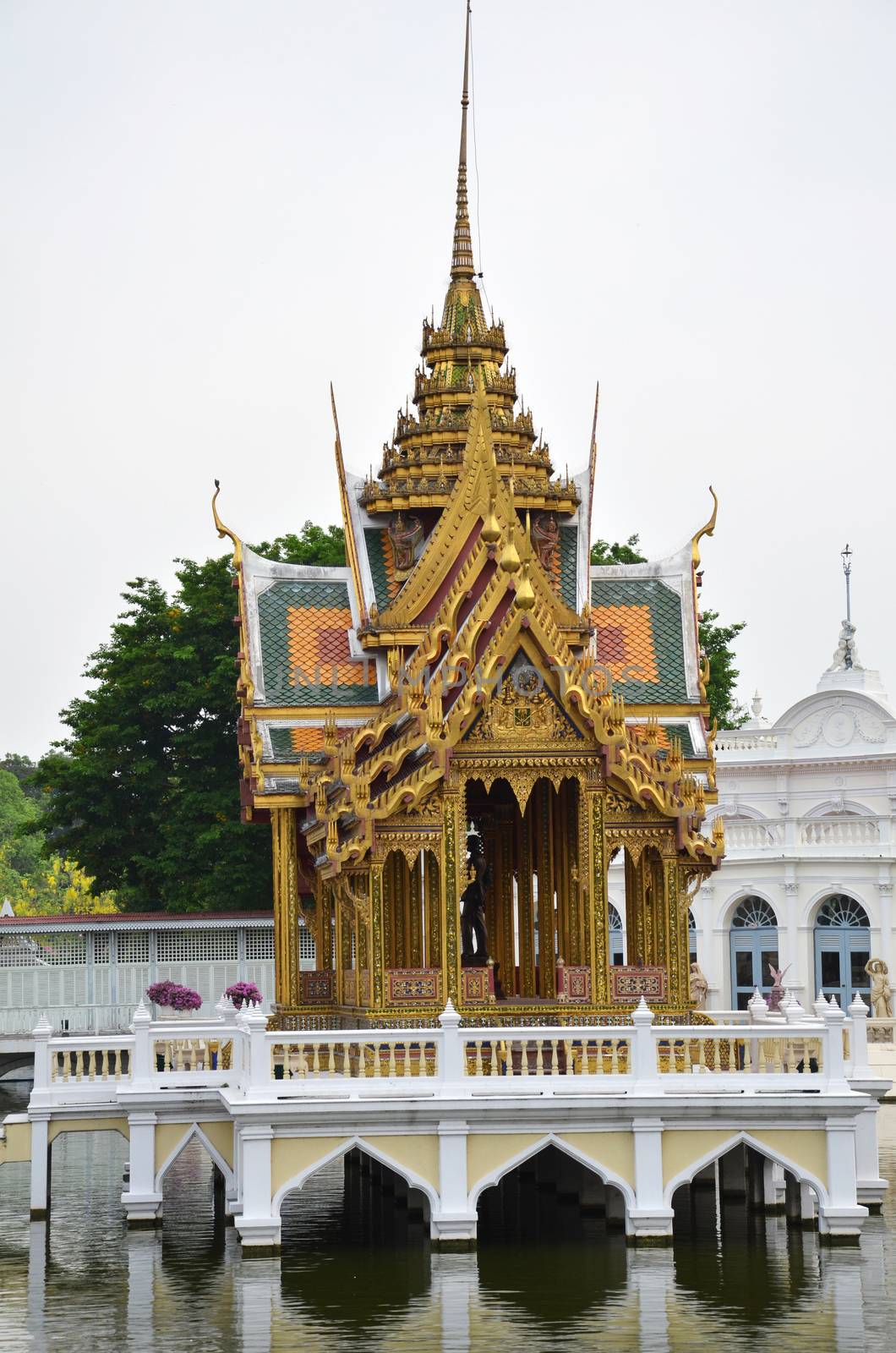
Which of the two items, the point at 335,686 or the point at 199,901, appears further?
the point at 199,901

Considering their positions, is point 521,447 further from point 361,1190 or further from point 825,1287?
point 825,1287

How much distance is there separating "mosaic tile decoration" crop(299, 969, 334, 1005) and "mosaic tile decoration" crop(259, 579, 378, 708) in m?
2.77

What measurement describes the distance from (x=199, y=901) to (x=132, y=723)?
3.83 meters

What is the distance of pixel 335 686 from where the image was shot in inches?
960

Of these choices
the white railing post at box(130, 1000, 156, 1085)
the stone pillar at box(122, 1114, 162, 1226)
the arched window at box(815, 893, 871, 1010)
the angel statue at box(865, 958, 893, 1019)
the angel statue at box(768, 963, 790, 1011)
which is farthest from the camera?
the arched window at box(815, 893, 871, 1010)

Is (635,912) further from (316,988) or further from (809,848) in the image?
(809,848)

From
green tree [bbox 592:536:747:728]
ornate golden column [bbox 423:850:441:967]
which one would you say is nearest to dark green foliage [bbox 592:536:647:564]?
green tree [bbox 592:536:747:728]

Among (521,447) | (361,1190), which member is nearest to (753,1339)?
(361,1190)

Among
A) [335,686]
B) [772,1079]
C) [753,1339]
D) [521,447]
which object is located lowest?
[753,1339]

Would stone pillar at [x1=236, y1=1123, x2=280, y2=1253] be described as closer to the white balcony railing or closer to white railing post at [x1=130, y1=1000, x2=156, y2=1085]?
white railing post at [x1=130, y1=1000, x2=156, y2=1085]

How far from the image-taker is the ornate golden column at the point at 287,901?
927 inches

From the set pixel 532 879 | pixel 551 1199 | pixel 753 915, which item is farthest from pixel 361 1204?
pixel 753 915

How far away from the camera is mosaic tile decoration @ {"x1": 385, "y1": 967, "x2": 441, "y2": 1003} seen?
69.6ft

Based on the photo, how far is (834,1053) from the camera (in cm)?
1930
